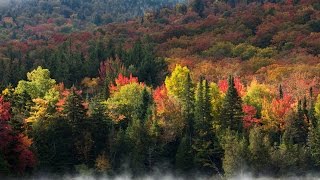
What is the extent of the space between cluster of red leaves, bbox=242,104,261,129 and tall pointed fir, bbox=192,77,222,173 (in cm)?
567

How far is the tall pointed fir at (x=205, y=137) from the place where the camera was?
9025 cm

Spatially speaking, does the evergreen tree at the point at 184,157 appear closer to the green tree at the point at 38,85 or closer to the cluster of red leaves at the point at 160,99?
the cluster of red leaves at the point at 160,99

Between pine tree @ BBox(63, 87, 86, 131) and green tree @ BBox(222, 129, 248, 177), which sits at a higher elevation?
pine tree @ BBox(63, 87, 86, 131)

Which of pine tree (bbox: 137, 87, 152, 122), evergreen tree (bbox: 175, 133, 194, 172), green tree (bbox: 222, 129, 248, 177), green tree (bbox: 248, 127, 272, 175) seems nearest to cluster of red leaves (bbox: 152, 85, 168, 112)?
pine tree (bbox: 137, 87, 152, 122)

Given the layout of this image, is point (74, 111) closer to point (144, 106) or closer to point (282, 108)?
point (144, 106)

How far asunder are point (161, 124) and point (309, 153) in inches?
918

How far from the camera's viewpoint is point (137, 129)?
89000 millimetres

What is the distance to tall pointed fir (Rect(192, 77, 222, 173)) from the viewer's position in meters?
90.2

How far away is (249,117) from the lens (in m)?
95.9

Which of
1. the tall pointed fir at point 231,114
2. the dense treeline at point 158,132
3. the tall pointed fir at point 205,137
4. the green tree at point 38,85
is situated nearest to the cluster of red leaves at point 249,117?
the dense treeline at point 158,132

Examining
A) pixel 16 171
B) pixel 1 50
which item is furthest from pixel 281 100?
pixel 1 50

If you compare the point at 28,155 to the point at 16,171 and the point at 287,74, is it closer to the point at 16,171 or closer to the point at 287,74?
the point at 16,171

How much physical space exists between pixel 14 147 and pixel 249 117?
39.8m

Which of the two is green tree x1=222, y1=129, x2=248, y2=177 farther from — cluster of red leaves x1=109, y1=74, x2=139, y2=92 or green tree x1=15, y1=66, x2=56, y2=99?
cluster of red leaves x1=109, y1=74, x2=139, y2=92
